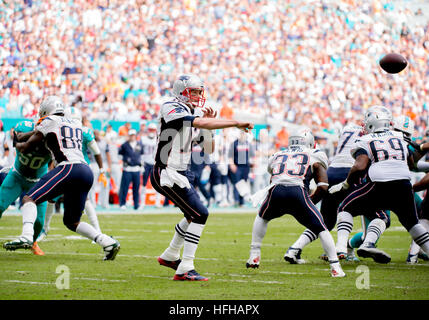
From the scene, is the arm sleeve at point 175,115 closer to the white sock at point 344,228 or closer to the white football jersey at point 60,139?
the white football jersey at point 60,139

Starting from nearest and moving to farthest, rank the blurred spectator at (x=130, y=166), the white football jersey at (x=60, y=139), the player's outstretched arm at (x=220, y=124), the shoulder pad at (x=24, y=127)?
the player's outstretched arm at (x=220, y=124)
the white football jersey at (x=60, y=139)
the shoulder pad at (x=24, y=127)
the blurred spectator at (x=130, y=166)

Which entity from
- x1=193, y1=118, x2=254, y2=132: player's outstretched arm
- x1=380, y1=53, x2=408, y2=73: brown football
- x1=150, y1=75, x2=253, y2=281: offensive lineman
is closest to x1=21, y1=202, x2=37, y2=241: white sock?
x1=150, y1=75, x2=253, y2=281: offensive lineman

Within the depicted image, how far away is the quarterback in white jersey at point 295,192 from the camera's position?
6863 mm

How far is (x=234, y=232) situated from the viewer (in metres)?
11.5

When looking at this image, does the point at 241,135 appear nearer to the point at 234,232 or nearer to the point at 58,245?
the point at 234,232

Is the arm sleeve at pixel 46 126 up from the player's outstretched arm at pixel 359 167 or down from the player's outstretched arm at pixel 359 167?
up

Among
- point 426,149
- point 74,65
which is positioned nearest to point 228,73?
point 74,65

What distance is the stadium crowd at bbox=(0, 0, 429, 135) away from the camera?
20.3 metres

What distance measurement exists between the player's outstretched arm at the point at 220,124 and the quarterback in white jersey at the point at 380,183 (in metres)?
1.76

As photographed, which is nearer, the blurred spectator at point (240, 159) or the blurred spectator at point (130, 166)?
the blurred spectator at point (130, 166)

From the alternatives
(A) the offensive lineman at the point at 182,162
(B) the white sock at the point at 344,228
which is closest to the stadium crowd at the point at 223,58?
(B) the white sock at the point at 344,228

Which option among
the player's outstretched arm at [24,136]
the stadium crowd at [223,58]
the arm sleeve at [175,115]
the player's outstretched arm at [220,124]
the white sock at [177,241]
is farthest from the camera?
the stadium crowd at [223,58]

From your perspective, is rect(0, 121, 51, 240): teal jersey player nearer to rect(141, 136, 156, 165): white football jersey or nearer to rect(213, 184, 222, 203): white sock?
rect(141, 136, 156, 165): white football jersey

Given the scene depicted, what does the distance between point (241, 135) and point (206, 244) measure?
27.5ft
